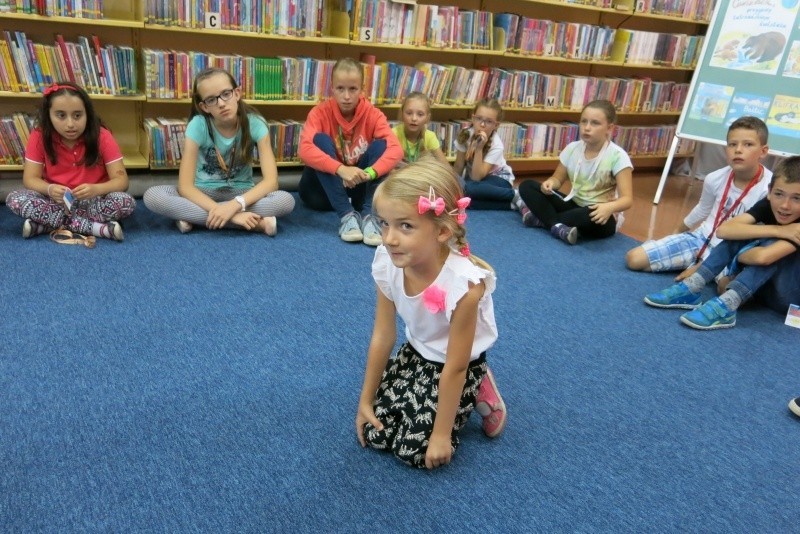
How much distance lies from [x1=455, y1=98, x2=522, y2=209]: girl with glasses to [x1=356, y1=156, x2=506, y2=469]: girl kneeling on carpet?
221 centimetres

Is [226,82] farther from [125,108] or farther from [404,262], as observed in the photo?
[404,262]

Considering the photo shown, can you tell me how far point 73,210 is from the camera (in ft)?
8.98

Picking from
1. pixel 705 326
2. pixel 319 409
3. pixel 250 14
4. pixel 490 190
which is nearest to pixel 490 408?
pixel 319 409

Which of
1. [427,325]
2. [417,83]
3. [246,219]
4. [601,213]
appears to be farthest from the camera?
[417,83]

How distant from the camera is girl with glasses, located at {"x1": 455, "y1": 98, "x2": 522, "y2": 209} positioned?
3.62m

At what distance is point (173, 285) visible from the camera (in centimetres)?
235

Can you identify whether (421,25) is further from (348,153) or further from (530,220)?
(530,220)

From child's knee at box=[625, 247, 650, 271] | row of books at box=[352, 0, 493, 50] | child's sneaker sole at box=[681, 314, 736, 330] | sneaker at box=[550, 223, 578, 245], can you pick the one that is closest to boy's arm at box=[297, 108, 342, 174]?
row of books at box=[352, 0, 493, 50]

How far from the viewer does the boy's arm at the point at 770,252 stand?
7.91ft

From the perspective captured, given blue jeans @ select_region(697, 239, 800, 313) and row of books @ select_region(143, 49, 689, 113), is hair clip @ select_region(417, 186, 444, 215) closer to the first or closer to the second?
blue jeans @ select_region(697, 239, 800, 313)

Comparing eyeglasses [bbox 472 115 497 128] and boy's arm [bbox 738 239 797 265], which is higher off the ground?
eyeglasses [bbox 472 115 497 128]

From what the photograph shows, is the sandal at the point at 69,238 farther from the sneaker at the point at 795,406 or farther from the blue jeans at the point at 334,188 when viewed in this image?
the sneaker at the point at 795,406

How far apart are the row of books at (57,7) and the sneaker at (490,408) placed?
259 cm

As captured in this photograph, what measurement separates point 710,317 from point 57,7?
3.14 metres
